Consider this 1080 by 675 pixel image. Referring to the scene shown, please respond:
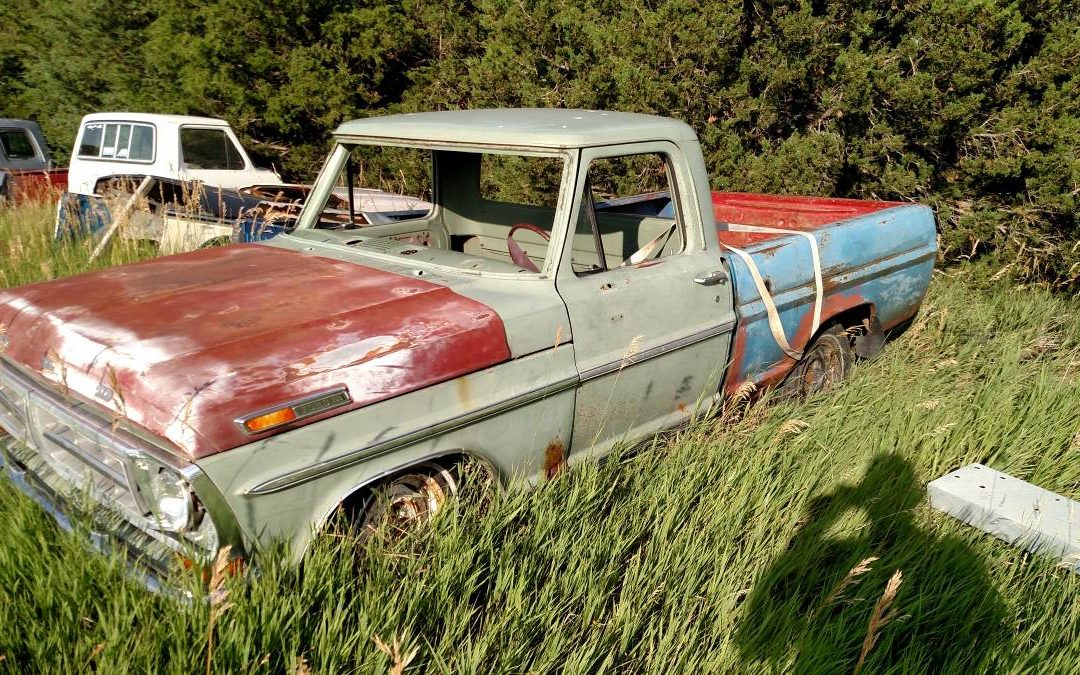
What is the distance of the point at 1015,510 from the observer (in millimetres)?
3131

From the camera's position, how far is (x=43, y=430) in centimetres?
269

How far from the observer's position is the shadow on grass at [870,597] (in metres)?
2.43

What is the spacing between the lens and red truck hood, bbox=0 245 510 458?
7.45 feet

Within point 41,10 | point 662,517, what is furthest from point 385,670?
point 41,10

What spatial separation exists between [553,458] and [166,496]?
52.6 inches

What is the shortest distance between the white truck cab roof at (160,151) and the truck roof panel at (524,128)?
580 centimetres

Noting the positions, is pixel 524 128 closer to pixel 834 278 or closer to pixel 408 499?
pixel 408 499

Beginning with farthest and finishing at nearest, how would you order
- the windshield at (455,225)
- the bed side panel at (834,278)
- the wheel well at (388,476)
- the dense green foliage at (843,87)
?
the dense green foliage at (843,87)
the bed side panel at (834,278)
the windshield at (455,225)
the wheel well at (388,476)

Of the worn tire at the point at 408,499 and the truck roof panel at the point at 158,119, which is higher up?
the truck roof panel at the point at 158,119

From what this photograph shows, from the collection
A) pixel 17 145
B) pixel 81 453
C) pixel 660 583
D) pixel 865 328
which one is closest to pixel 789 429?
pixel 660 583

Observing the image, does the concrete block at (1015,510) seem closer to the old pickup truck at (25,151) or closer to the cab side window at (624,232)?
the cab side window at (624,232)

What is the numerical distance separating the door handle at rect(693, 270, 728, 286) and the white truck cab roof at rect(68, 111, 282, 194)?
22.2 feet

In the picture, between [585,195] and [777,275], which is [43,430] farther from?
[777,275]

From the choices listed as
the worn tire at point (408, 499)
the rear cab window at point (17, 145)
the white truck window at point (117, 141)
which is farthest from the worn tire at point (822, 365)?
the rear cab window at point (17, 145)
